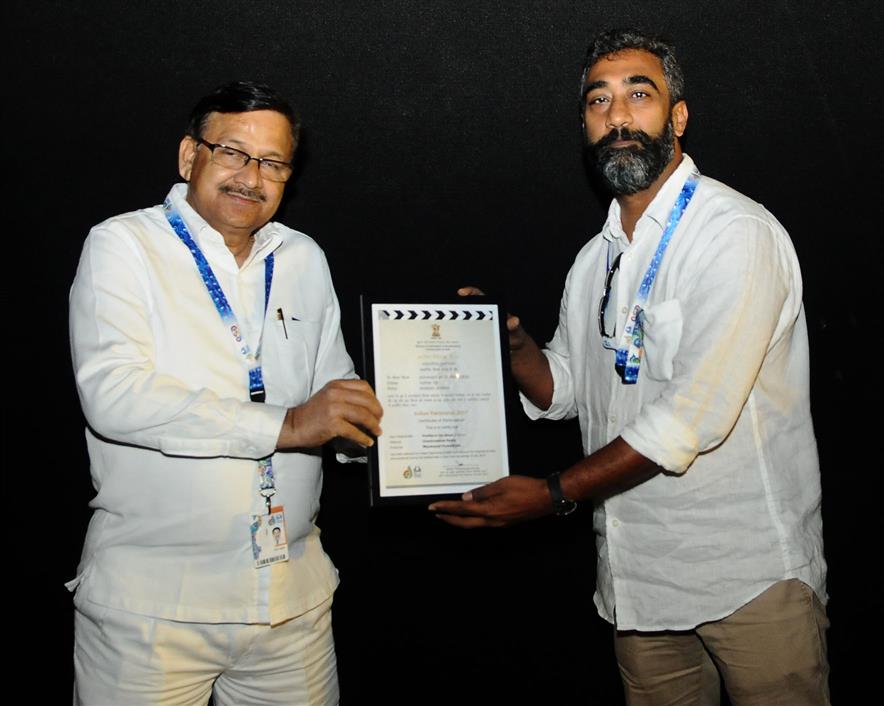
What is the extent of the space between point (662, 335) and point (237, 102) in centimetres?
118

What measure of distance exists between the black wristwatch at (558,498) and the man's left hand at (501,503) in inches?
0.5

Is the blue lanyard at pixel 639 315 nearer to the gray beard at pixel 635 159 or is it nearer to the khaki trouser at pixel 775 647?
the gray beard at pixel 635 159

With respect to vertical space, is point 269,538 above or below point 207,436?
below

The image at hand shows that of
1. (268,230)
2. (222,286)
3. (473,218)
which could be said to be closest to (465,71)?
(473,218)

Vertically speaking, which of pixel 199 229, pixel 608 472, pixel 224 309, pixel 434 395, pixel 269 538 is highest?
pixel 199 229

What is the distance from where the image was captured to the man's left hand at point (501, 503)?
90.8 inches

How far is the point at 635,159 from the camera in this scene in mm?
2373

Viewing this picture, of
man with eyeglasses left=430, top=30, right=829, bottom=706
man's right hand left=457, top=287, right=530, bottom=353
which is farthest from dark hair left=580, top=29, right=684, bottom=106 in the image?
man's right hand left=457, top=287, right=530, bottom=353

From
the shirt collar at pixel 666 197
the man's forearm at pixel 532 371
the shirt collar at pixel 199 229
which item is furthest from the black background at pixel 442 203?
the shirt collar at pixel 666 197

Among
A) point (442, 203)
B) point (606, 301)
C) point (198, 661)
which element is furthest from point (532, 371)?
point (198, 661)

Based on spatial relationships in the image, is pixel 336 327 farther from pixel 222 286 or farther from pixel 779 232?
pixel 779 232

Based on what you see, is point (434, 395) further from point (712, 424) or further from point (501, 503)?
point (712, 424)

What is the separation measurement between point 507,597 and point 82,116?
1947mm

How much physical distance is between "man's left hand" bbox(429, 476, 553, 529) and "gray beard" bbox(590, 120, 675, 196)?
796 millimetres
